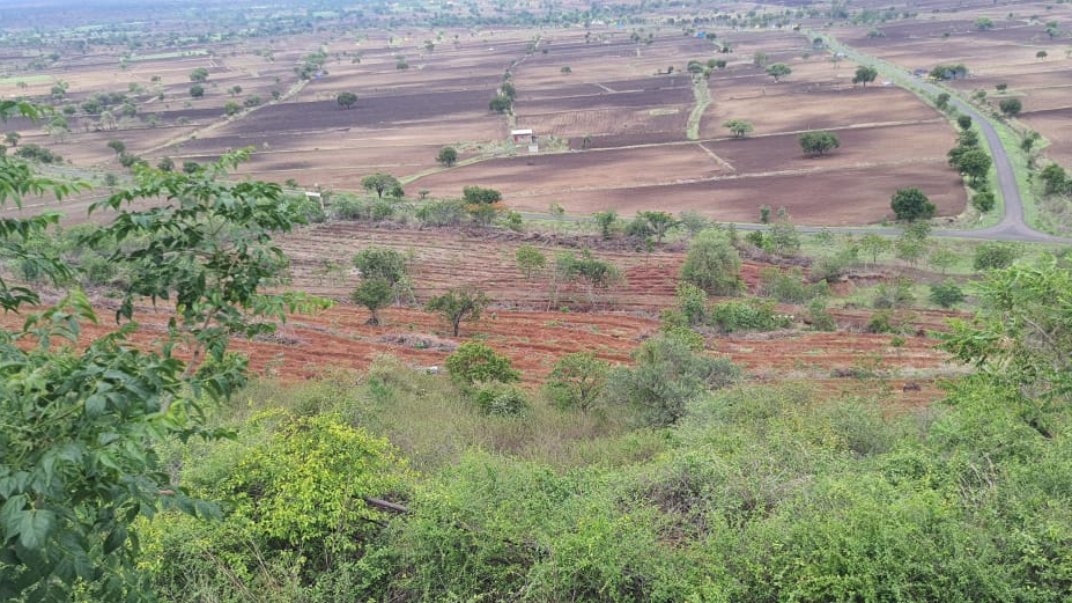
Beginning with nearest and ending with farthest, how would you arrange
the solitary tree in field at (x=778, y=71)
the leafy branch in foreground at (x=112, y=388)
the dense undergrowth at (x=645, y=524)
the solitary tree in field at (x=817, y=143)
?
1. the leafy branch in foreground at (x=112, y=388)
2. the dense undergrowth at (x=645, y=524)
3. the solitary tree in field at (x=817, y=143)
4. the solitary tree in field at (x=778, y=71)

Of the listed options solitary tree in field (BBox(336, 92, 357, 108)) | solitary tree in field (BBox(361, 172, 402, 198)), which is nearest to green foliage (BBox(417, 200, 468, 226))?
solitary tree in field (BBox(361, 172, 402, 198))

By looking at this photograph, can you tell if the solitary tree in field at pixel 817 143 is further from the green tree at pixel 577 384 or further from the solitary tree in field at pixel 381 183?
the green tree at pixel 577 384

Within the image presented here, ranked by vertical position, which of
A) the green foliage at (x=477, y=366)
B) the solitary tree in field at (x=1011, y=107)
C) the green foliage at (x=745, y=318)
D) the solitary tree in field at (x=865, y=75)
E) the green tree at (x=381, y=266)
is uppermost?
the solitary tree in field at (x=865, y=75)

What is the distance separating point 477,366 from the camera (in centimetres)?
2209

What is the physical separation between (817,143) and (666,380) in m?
62.3

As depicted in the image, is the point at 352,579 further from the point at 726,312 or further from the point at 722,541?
the point at 726,312

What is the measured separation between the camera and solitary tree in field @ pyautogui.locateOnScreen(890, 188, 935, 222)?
50938mm

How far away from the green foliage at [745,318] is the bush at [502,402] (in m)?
17.5

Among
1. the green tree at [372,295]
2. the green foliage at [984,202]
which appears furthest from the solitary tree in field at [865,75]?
the green tree at [372,295]

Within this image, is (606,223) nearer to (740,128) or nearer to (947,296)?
(947,296)

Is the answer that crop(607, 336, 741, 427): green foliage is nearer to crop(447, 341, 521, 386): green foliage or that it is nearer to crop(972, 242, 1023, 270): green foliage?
crop(447, 341, 521, 386): green foliage

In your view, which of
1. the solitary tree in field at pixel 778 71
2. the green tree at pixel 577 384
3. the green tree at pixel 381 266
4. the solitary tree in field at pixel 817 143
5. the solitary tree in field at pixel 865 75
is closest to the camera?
the green tree at pixel 577 384

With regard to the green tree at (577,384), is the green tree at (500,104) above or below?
above

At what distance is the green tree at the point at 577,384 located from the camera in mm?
19734
